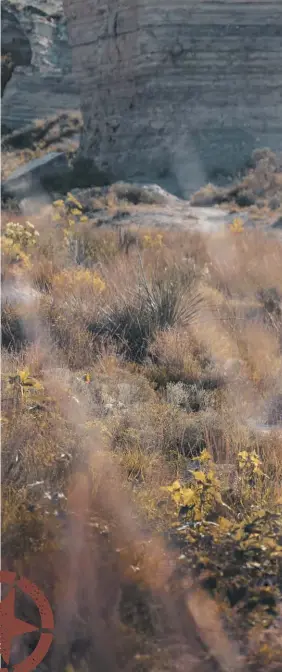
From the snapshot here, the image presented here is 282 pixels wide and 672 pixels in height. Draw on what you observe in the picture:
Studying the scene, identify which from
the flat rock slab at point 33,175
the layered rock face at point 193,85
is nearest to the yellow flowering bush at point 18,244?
the layered rock face at point 193,85

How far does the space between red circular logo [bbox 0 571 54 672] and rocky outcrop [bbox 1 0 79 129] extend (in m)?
41.3

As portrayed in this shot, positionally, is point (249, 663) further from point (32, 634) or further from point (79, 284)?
point (79, 284)

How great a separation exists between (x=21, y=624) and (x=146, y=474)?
5.40 ft

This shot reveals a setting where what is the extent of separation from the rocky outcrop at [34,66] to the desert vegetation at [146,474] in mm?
36105

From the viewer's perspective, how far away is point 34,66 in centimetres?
4450

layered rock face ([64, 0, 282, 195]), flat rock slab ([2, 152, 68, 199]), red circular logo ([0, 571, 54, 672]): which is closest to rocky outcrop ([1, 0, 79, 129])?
flat rock slab ([2, 152, 68, 199])

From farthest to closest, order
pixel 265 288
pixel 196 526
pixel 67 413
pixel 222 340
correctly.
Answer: pixel 265 288 → pixel 222 340 → pixel 67 413 → pixel 196 526

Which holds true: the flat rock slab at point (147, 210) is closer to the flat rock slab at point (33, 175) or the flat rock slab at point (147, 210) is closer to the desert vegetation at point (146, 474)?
the flat rock slab at point (33, 175)

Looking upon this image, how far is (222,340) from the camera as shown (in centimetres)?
843

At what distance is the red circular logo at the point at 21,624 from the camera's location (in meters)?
3.52

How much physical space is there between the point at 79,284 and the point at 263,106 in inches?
671

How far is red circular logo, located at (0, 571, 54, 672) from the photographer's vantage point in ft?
11.6

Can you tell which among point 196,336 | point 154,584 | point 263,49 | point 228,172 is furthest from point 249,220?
point 154,584

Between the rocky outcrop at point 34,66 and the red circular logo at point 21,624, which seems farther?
the rocky outcrop at point 34,66
